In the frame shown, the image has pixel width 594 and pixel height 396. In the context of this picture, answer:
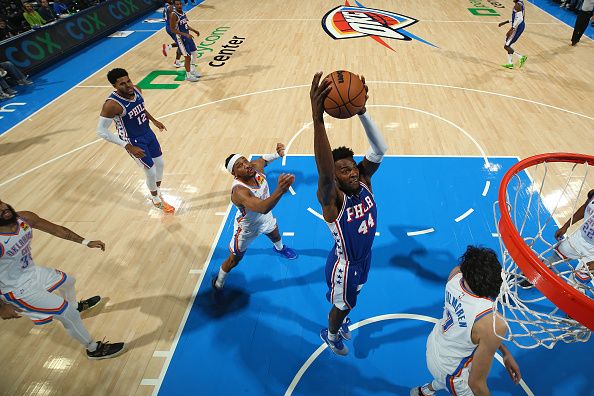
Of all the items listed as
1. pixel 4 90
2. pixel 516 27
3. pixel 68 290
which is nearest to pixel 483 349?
pixel 68 290

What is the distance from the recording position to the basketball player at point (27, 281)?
121 inches

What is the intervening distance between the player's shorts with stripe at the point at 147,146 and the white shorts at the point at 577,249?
5.29 metres

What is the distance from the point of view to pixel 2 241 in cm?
299

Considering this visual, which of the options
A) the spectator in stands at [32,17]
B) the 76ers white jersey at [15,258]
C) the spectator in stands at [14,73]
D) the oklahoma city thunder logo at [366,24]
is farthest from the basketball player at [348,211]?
the spectator in stands at [32,17]

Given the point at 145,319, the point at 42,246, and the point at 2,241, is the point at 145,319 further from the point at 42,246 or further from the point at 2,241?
A: the point at 42,246

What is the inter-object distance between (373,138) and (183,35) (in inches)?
331

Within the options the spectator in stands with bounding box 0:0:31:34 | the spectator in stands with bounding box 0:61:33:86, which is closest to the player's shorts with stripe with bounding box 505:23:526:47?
the spectator in stands with bounding box 0:61:33:86

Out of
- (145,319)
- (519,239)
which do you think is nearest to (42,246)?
(145,319)

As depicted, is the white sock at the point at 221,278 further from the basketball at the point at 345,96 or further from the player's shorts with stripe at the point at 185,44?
the player's shorts with stripe at the point at 185,44

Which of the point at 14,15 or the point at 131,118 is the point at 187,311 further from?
the point at 14,15

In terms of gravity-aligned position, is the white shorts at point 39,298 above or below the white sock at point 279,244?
above

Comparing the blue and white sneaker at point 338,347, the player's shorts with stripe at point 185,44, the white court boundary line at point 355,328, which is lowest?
the white court boundary line at point 355,328

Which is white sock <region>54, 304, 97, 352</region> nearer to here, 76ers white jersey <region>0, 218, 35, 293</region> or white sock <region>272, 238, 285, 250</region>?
76ers white jersey <region>0, 218, 35, 293</region>

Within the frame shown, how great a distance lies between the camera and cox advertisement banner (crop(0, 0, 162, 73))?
398 inches
